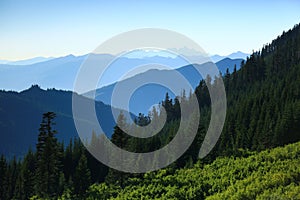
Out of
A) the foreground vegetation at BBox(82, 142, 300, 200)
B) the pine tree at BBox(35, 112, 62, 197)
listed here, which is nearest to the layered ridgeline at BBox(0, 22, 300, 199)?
the foreground vegetation at BBox(82, 142, 300, 200)

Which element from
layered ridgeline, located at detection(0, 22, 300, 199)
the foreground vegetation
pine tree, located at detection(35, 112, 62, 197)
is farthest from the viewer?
pine tree, located at detection(35, 112, 62, 197)

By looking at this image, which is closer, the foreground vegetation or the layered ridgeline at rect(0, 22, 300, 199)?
the foreground vegetation

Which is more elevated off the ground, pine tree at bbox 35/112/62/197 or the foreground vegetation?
pine tree at bbox 35/112/62/197

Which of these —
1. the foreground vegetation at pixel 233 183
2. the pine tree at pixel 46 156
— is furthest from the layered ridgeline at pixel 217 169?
the pine tree at pixel 46 156

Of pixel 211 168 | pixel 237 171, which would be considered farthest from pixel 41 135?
pixel 237 171

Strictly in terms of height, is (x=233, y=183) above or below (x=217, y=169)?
below

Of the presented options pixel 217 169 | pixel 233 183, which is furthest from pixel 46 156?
pixel 233 183

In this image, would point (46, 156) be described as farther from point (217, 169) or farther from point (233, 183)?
point (233, 183)

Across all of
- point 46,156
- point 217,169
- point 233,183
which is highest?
point 46,156

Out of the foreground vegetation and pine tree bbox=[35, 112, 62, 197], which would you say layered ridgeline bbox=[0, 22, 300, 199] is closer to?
the foreground vegetation

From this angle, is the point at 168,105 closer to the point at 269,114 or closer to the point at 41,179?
the point at 269,114

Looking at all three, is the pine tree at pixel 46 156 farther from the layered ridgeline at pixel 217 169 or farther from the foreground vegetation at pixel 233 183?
the foreground vegetation at pixel 233 183

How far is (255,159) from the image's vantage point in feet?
150

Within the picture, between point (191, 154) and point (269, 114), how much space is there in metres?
28.8
